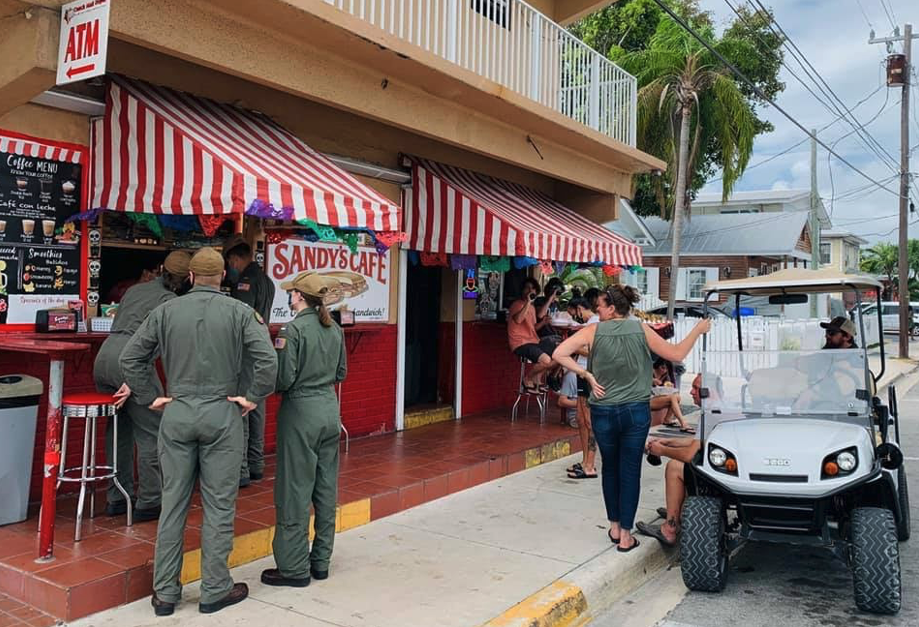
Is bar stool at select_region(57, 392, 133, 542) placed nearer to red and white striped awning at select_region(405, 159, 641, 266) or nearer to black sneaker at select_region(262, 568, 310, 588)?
black sneaker at select_region(262, 568, 310, 588)

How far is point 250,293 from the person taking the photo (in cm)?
625

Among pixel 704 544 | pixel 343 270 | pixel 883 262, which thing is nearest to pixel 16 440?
pixel 343 270

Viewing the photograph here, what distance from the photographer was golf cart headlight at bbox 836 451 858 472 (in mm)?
4625

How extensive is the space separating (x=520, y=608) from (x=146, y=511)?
2.60m

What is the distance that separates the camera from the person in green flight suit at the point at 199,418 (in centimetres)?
414

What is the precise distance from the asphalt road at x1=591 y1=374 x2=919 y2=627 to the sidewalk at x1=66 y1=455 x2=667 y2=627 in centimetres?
24

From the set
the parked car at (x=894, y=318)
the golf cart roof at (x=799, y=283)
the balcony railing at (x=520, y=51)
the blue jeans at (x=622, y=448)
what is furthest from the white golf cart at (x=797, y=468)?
the parked car at (x=894, y=318)

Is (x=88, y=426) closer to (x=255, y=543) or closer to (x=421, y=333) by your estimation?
(x=255, y=543)

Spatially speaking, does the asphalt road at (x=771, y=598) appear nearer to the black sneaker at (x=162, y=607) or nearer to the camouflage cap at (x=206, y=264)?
the black sneaker at (x=162, y=607)

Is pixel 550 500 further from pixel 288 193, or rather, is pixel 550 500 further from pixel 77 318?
pixel 77 318

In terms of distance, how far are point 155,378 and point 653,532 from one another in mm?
3702

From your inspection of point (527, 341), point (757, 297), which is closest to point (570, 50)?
point (527, 341)

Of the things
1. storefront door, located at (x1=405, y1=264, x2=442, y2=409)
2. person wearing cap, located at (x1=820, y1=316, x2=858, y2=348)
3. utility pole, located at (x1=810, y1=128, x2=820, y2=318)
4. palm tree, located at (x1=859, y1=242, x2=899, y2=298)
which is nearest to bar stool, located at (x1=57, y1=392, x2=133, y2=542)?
storefront door, located at (x1=405, y1=264, x2=442, y2=409)

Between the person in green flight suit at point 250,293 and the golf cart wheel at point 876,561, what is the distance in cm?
428
